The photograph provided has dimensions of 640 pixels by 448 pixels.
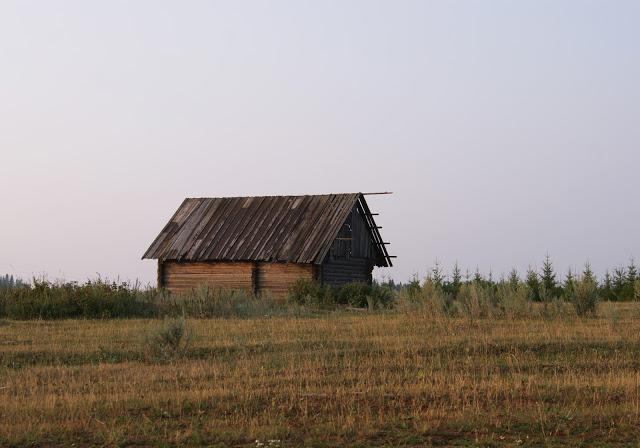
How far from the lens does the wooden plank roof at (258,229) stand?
3603 cm

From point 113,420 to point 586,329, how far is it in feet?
40.2

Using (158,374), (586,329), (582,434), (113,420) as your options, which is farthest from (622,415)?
(586,329)

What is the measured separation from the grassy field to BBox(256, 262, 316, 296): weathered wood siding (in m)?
16.5

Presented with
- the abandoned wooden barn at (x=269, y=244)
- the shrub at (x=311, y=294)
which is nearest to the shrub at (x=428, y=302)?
the shrub at (x=311, y=294)

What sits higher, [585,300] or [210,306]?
[210,306]

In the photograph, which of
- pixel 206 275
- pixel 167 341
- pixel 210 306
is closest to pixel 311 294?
pixel 206 275

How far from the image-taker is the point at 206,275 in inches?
1512

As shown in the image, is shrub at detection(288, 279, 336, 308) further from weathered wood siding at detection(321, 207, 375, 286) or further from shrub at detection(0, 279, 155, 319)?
shrub at detection(0, 279, 155, 319)

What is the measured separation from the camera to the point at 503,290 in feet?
81.5

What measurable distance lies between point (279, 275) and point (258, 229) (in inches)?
106

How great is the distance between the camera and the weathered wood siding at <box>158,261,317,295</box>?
118 feet

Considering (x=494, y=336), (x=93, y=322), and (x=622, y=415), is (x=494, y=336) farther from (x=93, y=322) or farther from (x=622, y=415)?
(x=93, y=322)

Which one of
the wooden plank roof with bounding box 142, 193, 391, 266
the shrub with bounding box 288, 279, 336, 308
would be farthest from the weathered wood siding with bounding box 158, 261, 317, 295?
the shrub with bounding box 288, 279, 336, 308

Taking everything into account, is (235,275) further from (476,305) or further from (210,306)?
(476,305)
